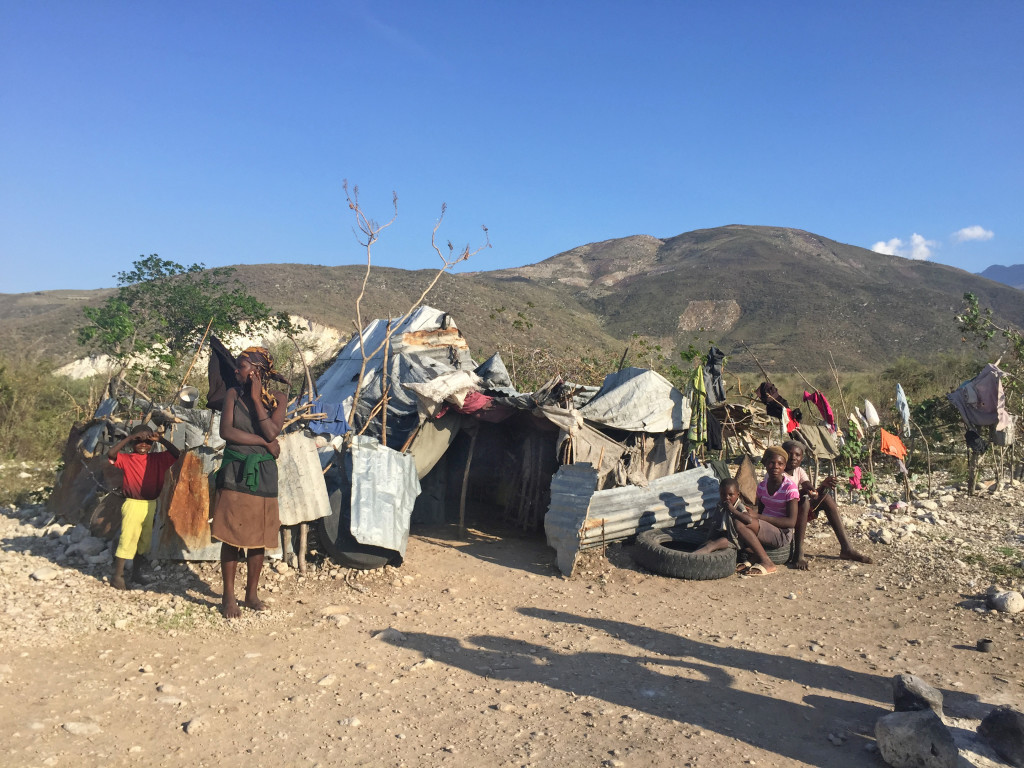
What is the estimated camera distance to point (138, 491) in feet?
17.1

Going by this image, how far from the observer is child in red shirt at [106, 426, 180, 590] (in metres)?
5.07

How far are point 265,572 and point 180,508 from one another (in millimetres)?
837

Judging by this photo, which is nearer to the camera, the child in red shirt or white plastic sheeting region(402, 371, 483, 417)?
the child in red shirt

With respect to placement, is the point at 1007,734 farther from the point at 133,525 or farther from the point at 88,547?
the point at 88,547

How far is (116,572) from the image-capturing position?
200 inches

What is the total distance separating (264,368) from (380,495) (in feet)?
5.45

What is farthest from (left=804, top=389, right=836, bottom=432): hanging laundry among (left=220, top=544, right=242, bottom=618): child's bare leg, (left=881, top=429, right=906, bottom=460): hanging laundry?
(left=220, top=544, right=242, bottom=618): child's bare leg

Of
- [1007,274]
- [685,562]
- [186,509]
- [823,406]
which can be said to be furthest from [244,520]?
[1007,274]

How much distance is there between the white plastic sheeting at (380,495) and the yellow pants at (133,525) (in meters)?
1.51

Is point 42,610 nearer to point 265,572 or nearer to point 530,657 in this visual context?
point 265,572

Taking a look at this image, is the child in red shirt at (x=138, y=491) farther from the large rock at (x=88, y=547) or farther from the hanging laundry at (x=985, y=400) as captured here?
the hanging laundry at (x=985, y=400)

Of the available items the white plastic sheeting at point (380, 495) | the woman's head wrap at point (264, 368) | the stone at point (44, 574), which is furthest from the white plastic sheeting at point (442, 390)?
the stone at point (44, 574)

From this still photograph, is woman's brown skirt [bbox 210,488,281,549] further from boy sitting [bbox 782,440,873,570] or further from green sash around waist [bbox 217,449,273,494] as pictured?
boy sitting [bbox 782,440,873,570]

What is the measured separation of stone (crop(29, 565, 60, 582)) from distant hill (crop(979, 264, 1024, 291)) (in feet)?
704
